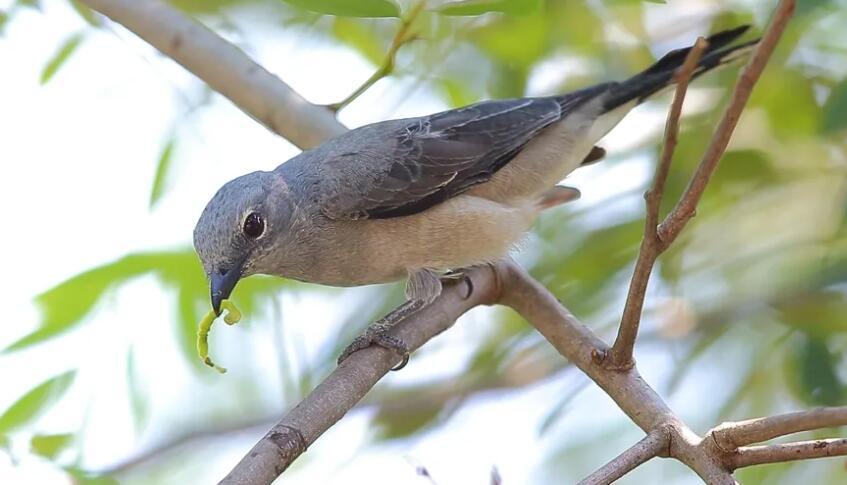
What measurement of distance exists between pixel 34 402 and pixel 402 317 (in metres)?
1.29

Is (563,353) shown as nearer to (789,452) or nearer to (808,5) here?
(789,452)

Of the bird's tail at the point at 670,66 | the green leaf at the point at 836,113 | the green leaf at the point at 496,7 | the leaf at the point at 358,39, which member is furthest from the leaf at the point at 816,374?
the leaf at the point at 358,39

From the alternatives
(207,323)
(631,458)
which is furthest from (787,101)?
(207,323)

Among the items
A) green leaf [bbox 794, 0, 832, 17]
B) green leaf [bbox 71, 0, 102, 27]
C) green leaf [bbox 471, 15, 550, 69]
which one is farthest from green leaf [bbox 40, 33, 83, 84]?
green leaf [bbox 794, 0, 832, 17]

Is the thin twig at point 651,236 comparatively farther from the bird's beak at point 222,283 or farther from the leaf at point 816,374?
the bird's beak at point 222,283

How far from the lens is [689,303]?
4145 mm

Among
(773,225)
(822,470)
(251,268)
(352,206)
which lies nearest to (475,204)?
(352,206)

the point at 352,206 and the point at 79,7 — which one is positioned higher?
the point at 79,7

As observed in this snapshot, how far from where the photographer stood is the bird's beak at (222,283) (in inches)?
129

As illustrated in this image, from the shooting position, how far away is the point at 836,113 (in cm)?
320

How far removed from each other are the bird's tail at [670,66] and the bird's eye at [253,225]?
1646 millimetres

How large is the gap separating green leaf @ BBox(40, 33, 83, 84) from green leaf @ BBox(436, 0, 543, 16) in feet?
6.91

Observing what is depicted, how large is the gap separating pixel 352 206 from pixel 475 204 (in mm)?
513

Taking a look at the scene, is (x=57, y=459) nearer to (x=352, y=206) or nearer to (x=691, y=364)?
(x=352, y=206)
